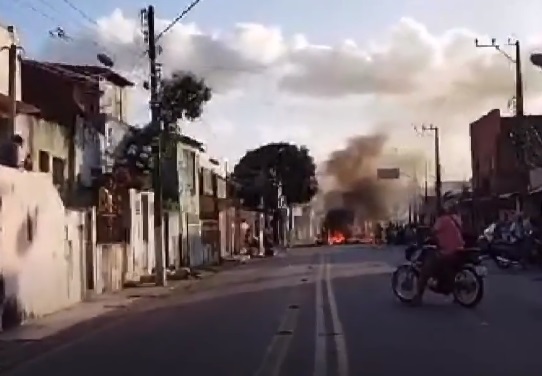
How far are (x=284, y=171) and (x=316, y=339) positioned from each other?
98792 millimetres

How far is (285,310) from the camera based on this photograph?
23.5m

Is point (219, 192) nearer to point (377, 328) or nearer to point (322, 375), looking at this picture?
point (377, 328)

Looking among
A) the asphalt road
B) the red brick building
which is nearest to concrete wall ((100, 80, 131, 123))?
the asphalt road

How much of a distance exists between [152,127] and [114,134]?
526 centimetres

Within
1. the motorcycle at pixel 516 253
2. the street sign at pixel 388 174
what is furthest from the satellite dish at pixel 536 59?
the street sign at pixel 388 174

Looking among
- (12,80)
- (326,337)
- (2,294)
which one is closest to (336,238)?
(12,80)

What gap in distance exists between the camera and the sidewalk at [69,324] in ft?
60.4

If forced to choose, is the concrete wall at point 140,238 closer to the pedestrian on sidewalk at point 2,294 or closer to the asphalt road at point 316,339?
the asphalt road at point 316,339

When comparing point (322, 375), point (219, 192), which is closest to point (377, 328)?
point (322, 375)

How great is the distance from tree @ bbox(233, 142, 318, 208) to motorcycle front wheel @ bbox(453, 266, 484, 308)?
297 ft

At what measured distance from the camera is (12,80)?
32.5m

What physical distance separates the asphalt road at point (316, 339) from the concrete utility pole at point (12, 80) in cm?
713

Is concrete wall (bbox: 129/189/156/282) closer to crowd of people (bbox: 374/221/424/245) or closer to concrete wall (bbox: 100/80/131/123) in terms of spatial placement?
concrete wall (bbox: 100/80/131/123)

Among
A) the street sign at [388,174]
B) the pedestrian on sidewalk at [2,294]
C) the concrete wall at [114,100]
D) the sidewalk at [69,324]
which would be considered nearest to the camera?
the sidewalk at [69,324]
